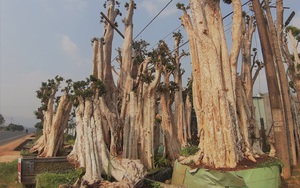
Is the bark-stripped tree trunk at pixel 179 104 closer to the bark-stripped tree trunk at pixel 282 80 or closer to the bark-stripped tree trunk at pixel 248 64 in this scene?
the bark-stripped tree trunk at pixel 248 64

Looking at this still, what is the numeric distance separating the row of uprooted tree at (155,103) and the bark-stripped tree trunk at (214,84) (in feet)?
0.10

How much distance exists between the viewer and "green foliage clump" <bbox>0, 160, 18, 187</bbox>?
1263 cm

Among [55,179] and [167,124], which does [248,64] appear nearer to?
[167,124]

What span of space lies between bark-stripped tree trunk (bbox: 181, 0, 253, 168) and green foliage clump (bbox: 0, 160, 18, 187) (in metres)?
8.74

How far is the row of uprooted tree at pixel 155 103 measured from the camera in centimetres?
899

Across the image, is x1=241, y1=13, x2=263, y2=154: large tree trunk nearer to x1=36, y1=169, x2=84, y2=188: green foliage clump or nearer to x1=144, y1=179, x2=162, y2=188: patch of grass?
x1=144, y1=179, x2=162, y2=188: patch of grass

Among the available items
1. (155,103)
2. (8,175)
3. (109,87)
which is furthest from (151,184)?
(8,175)

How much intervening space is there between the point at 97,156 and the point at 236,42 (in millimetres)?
6464

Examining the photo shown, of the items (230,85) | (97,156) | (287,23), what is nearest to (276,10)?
(287,23)

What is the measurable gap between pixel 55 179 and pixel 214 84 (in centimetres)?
→ 623

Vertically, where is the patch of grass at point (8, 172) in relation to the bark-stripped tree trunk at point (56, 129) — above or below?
below

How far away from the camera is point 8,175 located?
530 inches

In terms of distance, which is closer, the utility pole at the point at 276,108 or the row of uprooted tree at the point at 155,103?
the row of uprooted tree at the point at 155,103

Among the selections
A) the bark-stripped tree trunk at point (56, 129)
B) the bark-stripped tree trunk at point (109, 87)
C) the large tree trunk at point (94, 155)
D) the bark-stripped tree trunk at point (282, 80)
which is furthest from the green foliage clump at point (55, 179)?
the bark-stripped tree trunk at point (282, 80)
